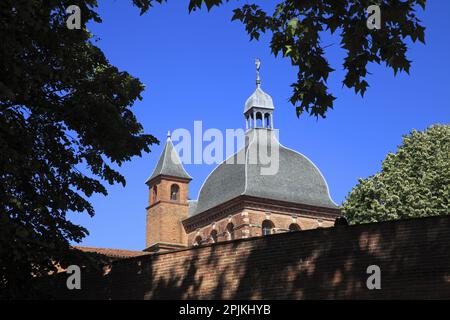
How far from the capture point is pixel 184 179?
7106cm

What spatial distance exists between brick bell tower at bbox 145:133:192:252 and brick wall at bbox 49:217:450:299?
4931 cm

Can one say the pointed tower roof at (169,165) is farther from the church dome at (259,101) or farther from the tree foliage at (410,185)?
the tree foliage at (410,185)

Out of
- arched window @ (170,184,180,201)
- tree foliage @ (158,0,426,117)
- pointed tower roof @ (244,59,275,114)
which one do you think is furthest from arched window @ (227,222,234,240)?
tree foliage @ (158,0,426,117)

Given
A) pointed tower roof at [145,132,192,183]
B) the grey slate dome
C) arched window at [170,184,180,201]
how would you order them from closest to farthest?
1. the grey slate dome
2. arched window at [170,184,180,201]
3. pointed tower roof at [145,132,192,183]

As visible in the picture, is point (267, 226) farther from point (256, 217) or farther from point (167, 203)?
point (167, 203)

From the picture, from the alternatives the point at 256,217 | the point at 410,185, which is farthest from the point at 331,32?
the point at 256,217

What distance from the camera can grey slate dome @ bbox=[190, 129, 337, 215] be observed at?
6353 cm

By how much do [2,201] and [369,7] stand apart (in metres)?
8.70

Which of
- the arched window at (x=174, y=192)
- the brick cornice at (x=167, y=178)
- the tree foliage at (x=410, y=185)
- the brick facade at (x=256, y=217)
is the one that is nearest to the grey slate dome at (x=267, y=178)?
the brick facade at (x=256, y=217)

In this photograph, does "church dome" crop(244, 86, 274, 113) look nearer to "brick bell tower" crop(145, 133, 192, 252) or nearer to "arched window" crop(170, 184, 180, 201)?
"brick bell tower" crop(145, 133, 192, 252)

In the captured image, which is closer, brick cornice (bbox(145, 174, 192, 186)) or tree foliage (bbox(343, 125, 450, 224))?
tree foliage (bbox(343, 125, 450, 224))

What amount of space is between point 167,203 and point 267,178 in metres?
10.1
